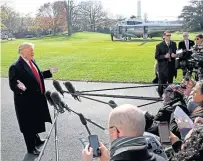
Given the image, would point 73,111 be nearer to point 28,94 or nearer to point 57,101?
point 57,101

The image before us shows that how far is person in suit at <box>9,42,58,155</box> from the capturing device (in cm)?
512

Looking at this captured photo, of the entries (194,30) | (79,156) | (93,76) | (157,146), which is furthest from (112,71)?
(194,30)

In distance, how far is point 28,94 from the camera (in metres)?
5.26

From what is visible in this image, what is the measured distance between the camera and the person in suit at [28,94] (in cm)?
512

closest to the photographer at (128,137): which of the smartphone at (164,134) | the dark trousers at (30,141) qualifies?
the smartphone at (164,134)

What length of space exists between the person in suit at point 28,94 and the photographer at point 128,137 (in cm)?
328

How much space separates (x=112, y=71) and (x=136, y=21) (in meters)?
37.0

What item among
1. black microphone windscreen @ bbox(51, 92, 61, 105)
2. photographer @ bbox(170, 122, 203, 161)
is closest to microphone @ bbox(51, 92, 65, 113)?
black microphone windscreen @ bbox(51, 92, 61, 105)

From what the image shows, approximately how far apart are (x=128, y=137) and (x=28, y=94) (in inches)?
141

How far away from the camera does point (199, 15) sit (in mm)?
55469

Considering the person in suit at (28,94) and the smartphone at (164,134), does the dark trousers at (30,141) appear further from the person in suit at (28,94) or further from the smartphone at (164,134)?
the smartphone at (164,134)

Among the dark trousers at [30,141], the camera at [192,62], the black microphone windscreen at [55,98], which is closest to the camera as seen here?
the black microphone windscreen at [55,98]

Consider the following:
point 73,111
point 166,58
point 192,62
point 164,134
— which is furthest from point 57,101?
point 166,58

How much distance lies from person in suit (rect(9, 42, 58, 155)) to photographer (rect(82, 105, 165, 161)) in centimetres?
328
